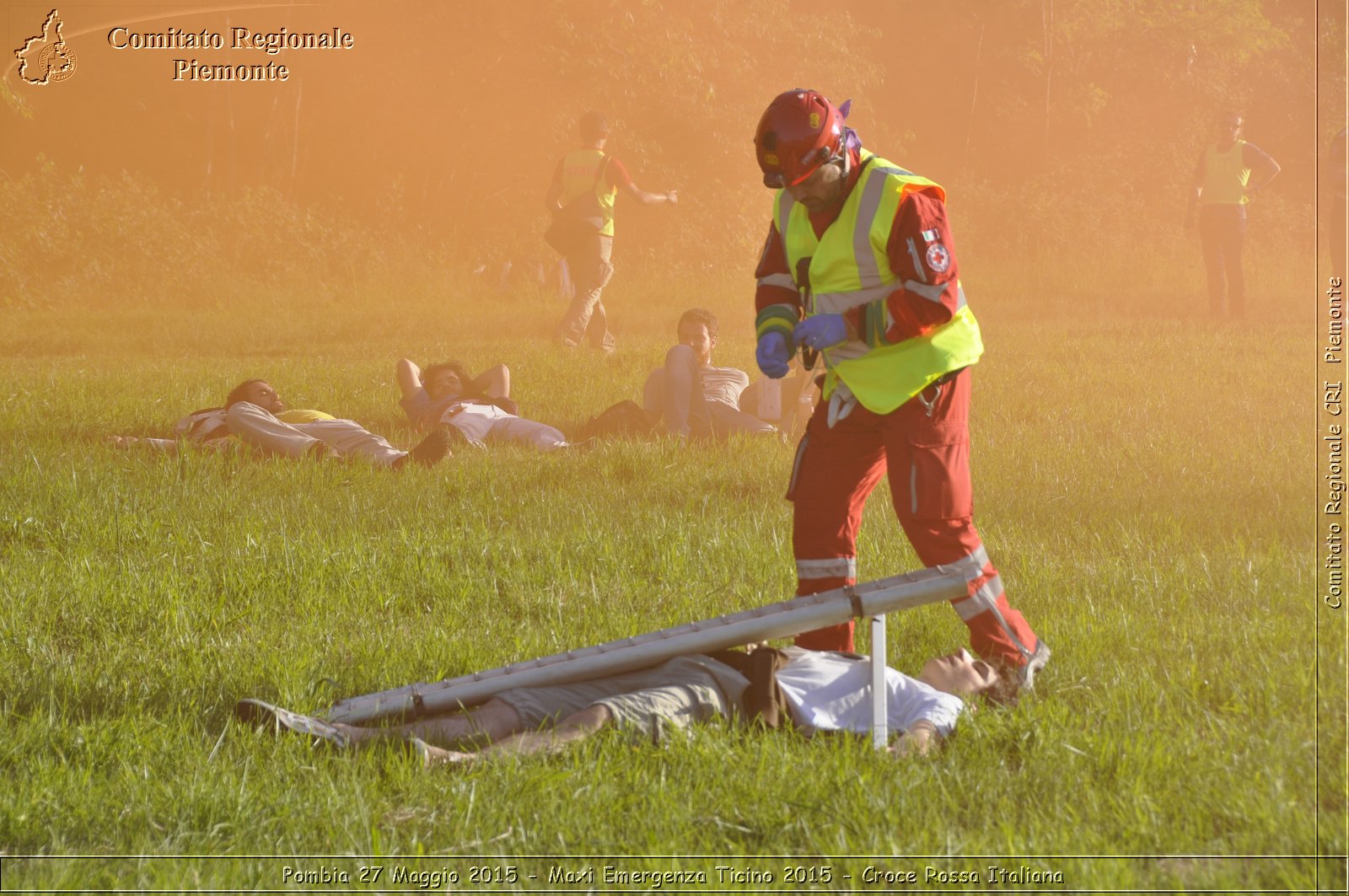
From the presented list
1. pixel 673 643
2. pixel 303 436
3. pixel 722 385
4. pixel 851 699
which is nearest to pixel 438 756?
pixel 673 643

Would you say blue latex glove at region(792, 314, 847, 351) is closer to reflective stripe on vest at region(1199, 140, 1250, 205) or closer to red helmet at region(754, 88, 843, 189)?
red helmet at region(754, 88, 843, 189)

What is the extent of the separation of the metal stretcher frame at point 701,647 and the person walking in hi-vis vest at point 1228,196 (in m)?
12.4

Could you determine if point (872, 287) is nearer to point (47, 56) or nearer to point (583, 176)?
point (583, 176)

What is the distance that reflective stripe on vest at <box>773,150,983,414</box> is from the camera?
13.4 ft

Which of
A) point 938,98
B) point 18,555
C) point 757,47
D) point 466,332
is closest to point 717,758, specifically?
point 18,555

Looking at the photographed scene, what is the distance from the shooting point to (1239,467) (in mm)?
7555

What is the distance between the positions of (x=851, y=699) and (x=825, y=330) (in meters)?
1.14

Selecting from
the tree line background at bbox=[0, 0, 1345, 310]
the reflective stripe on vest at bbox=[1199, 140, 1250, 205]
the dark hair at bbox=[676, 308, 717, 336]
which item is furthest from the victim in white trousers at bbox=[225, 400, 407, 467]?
the tree line background at bbox=[0, 0, 1345, 310]

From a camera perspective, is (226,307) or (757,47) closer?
(226,307)

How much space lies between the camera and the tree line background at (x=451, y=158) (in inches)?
790

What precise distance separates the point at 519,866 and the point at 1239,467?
5883mm

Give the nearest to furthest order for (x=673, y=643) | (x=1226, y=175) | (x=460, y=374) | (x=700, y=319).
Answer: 1. (x=673, y=643)
2. (x=700, y=319)
3. (x=460, y=374)
4. (x=1226, y=175)

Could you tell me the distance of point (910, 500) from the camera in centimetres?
406

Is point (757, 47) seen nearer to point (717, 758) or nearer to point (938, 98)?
point (938, 98)
